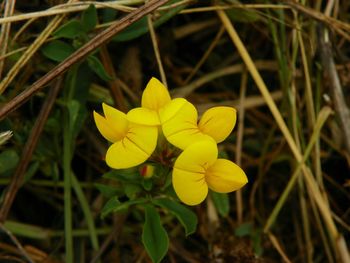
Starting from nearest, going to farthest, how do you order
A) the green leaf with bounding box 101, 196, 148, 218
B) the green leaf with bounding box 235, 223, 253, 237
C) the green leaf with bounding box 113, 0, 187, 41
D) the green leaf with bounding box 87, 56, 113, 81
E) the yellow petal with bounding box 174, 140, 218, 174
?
the yellow petal with bounding box 174, 140, 218, 174, the green leaf with bounding box 101, 196, 148, 218, the green leaf with bounding box 87, 56, 113, 81, the green leaf with bounding box 113, 0, 187, 41, the green leaf with bounding box 235, 223, 253, 237

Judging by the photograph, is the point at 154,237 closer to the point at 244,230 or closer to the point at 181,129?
the point at 181,129

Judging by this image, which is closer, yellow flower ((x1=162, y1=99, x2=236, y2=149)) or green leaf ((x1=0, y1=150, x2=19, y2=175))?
yellow flower ((x1=162, y1=99, x2=236, y2=149))

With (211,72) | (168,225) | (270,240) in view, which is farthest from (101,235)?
(211,72)

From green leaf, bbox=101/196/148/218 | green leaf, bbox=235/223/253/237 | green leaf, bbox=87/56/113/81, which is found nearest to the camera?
green leaf, bbox=101/196/148/218

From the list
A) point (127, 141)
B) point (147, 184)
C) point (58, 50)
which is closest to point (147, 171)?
point (147, 184)

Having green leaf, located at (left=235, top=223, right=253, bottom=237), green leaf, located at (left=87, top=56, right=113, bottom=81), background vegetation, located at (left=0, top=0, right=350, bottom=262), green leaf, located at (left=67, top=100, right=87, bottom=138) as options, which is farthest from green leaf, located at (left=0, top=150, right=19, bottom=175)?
green leaf, located at (left=235, top=223, right=253, bottom=237)

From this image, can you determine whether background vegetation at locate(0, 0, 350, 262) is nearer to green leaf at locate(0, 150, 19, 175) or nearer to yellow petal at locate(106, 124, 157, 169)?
green leaf at locate(0, 150, 19, 175)

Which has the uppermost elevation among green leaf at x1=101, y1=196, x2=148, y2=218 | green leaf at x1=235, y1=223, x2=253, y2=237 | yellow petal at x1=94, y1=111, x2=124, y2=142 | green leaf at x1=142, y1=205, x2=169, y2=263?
yellow petal at x1=94, y1=111, x2=124, y2=142

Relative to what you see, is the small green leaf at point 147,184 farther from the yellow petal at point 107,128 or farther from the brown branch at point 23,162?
the brown branch at point 23,162
